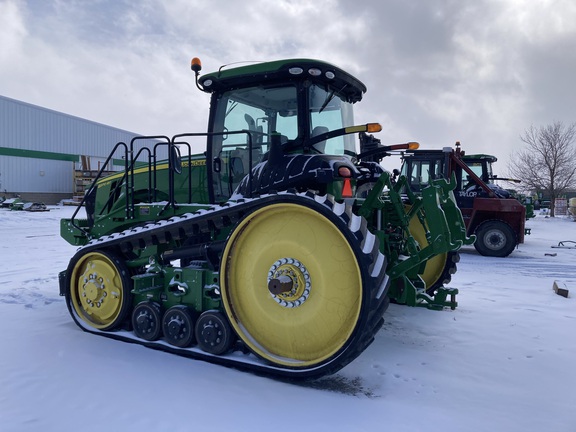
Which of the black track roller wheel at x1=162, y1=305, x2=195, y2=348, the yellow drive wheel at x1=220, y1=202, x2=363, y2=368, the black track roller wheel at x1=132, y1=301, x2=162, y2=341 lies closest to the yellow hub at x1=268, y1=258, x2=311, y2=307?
the yellow drive wheel at x1=220, y1=202, x2=363, y2=368

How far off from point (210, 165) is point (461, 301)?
4152mm

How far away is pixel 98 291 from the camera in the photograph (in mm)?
4727

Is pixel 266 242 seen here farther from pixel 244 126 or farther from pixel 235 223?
pixel 244 126

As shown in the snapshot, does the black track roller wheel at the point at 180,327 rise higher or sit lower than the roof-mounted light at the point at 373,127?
lower

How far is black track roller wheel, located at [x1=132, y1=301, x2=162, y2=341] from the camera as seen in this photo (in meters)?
4.35

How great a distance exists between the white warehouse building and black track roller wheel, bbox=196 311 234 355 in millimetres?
25843

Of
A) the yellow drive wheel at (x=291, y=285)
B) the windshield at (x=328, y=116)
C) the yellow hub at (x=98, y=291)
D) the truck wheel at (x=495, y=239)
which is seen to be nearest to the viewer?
the yellow drive wheel at (x=291, y=285)

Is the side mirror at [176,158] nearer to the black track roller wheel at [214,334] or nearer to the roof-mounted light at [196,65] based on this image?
the roof-mounted light at [196,65]

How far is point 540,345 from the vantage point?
4531 millimetres

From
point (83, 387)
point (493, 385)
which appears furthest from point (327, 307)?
point (83, 387)

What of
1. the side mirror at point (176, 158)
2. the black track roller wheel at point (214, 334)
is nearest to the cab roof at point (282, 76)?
the side mirror at point (176, 158)

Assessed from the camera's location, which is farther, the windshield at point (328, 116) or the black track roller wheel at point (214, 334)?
the windshield at point (328, 116)

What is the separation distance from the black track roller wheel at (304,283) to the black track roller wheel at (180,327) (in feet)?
1.58

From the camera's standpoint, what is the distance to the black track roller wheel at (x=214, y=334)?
13.0 ft
